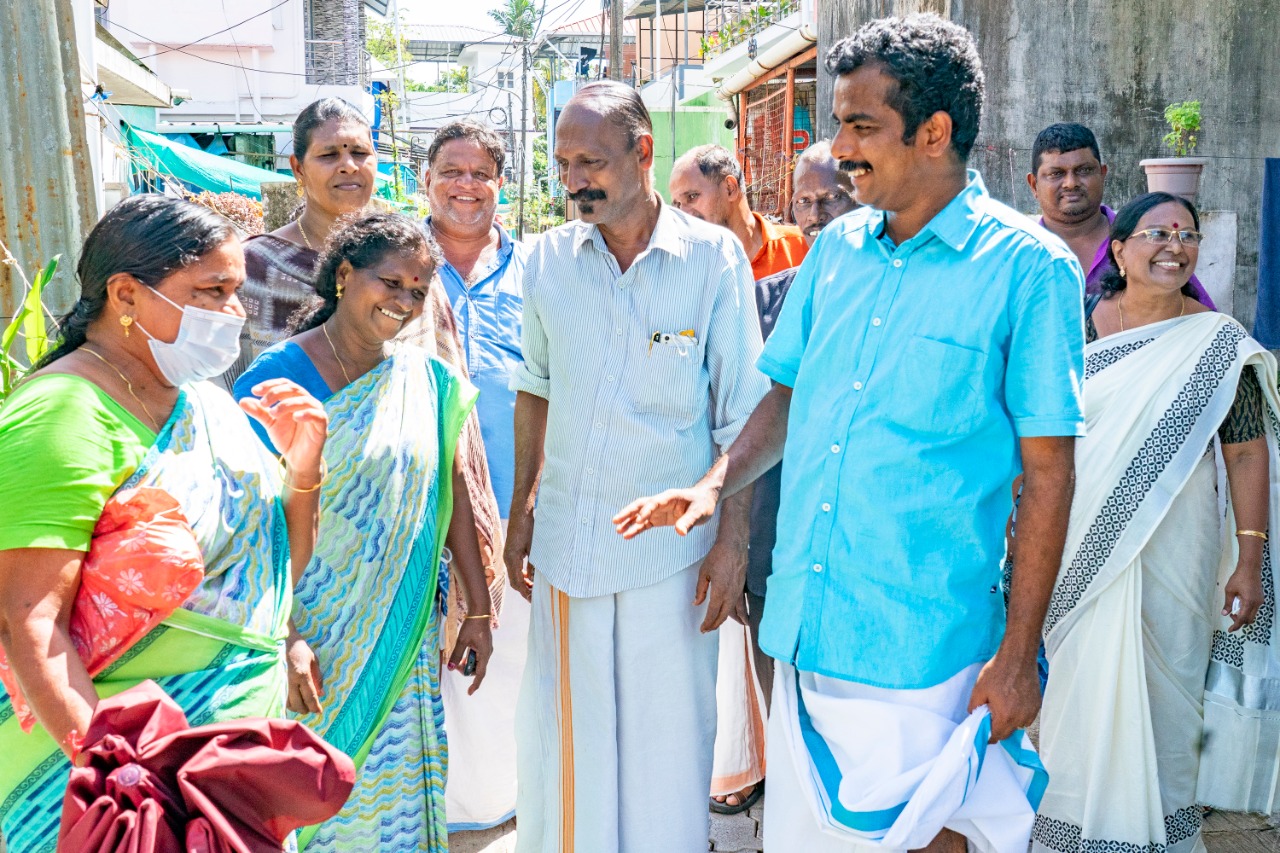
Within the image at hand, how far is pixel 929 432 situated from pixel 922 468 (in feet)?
0.25

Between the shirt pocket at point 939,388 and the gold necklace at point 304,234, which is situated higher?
the gold necklace at point 304,234

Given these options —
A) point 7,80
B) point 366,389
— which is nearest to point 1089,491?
point 366,389

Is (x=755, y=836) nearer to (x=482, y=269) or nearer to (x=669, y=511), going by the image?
(x=669, y=511)

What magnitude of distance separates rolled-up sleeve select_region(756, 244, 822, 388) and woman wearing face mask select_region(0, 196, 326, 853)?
105 cm

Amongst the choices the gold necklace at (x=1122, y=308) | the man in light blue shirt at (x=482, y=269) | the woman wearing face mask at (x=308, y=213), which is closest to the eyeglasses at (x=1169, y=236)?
the gold necklace at (x=1122, y=308)

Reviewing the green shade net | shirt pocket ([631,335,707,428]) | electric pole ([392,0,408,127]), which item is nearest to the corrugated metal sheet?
shirt pocket ([631,335,707,428])

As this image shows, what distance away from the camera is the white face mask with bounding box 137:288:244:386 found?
7.11 feet

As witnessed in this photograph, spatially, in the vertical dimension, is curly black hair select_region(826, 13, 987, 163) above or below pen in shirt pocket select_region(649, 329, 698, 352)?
above

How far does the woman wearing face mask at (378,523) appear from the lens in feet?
9.53

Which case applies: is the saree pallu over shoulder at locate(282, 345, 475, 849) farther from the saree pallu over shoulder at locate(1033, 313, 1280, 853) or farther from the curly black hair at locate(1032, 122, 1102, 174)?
the curly black hair at locate(1032, 122, 1102, 174)

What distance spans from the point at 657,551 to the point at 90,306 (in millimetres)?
1503

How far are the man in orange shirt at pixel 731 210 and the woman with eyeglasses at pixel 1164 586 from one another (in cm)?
152

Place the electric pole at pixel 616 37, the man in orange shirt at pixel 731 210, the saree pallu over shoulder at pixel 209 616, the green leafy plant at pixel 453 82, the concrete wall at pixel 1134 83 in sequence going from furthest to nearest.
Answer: the green leafy plant at pixel 453 82 → the electric pole at pixel 616 37 → the concrete wall at pixel 1134 83 → the man in orange shirt at pixel 731 210 → the saree pallu over shoulder at pixel 209 616

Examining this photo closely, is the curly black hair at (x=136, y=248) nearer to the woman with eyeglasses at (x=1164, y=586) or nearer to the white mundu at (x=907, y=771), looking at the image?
the white mundu at (x=907, y=771)
